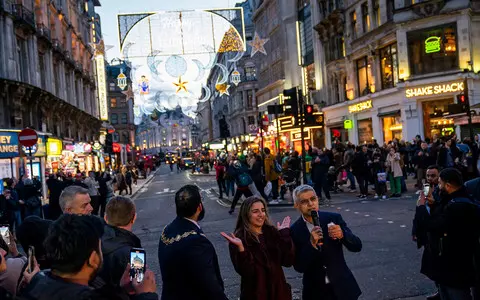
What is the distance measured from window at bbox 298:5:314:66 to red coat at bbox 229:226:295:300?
40.1 m

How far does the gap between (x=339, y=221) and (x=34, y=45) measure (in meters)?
31.1

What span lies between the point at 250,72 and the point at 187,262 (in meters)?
71.8

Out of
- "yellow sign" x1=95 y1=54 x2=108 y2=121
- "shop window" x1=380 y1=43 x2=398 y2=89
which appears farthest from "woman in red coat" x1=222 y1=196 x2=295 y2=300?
"yellow sign" x1=95 y1=54 x2=108 y2=121

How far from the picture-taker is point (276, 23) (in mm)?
51750

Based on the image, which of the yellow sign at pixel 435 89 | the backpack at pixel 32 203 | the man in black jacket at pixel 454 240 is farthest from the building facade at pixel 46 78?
the man in black jacket at pixel 454 240

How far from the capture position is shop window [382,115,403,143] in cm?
3039

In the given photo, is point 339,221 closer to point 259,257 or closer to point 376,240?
A: point 259,257

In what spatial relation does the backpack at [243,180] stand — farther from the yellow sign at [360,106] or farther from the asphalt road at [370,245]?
the yellow sign at [360,106]

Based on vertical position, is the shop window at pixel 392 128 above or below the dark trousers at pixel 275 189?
above

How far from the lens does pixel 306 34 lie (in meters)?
44.4

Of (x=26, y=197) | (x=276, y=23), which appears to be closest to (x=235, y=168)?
(x=26, y=197)

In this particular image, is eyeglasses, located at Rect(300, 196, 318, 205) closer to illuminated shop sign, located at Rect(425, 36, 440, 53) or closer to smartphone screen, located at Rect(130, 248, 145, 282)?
smartphone screen, located at Rect(130, 248, 145, 282)

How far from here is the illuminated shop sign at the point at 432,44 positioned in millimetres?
27453

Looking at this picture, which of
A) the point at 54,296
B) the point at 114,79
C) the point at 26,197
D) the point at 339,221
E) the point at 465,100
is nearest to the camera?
the point at 54,296
